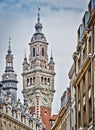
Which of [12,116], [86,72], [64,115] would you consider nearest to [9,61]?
[12,116]

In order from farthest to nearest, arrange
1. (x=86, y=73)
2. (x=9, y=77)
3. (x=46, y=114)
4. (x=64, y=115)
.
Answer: (x=9, y=77) → (x=46, y=114) → (x=64, y=115) → (x=86, y=73)

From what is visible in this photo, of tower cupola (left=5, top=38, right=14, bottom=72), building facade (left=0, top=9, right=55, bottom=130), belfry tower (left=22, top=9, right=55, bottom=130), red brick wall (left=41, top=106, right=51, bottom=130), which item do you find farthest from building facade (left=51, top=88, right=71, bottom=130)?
tower cupola (left=5, top=38, right=14, bottom=72)

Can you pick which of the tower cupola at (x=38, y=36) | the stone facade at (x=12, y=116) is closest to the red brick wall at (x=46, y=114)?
the tower cupola at (x=38, y=36)

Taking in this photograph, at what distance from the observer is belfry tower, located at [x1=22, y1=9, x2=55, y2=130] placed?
178875 millimetres

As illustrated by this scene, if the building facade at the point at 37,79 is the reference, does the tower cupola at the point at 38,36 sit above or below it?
above

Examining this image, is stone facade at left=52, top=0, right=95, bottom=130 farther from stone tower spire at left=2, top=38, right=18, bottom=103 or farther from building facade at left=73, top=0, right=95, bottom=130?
stone tower spire at left=2, top=38, right=18, bottom=103

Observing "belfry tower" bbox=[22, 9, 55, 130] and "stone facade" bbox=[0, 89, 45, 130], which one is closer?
"stone facade" bbox=[0, 89, 45, 130]

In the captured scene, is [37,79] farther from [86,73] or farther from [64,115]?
[86,73]

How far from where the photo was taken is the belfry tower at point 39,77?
178875 millimetres

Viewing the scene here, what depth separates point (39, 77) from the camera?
607 feet

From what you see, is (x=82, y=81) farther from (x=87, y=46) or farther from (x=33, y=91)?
(x=33, y=91)

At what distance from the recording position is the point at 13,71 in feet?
604

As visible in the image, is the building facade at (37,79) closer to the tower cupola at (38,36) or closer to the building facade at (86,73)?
the tower cupola at (38,36)

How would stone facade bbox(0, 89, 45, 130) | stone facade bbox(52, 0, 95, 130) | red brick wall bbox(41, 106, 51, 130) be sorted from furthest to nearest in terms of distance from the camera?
red brick wall bbox(41, 106, 51, 130) → stone facade bbox(0, 89, 45, 130) → stone facade bbox(52, 0, 95, 130)
